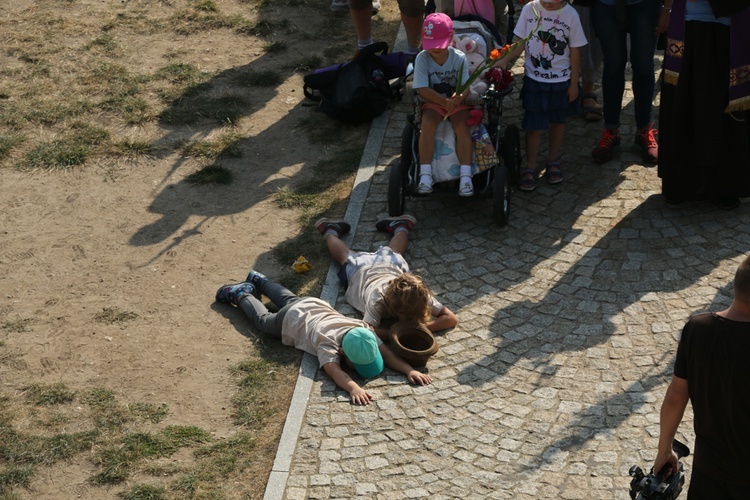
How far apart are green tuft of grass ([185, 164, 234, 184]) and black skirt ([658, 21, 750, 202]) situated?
400cm

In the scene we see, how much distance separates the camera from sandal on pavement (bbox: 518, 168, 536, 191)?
927 cm

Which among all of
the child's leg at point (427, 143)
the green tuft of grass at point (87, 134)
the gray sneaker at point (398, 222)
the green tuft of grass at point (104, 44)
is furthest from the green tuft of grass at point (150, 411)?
the green tuft of grass at point (104, 44)

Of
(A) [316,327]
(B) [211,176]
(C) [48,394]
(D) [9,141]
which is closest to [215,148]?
(B) [211,176]

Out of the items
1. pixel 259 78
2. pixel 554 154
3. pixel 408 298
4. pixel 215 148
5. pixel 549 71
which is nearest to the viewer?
pixel 408 298

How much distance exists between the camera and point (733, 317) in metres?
4.55

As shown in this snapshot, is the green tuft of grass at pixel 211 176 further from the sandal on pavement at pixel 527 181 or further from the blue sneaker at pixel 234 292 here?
the sandal on pavement at pixel 527 181

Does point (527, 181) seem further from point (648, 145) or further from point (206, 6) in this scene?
point (206, 6)

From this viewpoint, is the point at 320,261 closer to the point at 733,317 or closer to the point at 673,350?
the point at 673,350

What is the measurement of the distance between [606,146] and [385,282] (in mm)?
2912

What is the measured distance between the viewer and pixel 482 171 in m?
8.67

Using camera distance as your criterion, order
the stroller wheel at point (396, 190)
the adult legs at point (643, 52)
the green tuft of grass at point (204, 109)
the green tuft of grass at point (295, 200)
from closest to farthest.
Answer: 1. the stroller wheel at point (396, 190)
2. the adult legs at point (643, 52)
3. the green tuft of grass at point (295, 200)
4. the green tuft of grass at point (204, 109)

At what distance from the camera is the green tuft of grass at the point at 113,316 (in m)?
8.07

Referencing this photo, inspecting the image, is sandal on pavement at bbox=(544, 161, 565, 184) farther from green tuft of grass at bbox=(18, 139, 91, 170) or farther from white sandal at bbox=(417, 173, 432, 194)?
green tuft of grass at bbox=(18, 139, 91, 170)

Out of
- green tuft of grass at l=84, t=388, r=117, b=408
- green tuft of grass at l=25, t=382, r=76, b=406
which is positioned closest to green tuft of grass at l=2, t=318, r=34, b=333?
green tuft of grass at l=25, t=382, r=76, b=406
